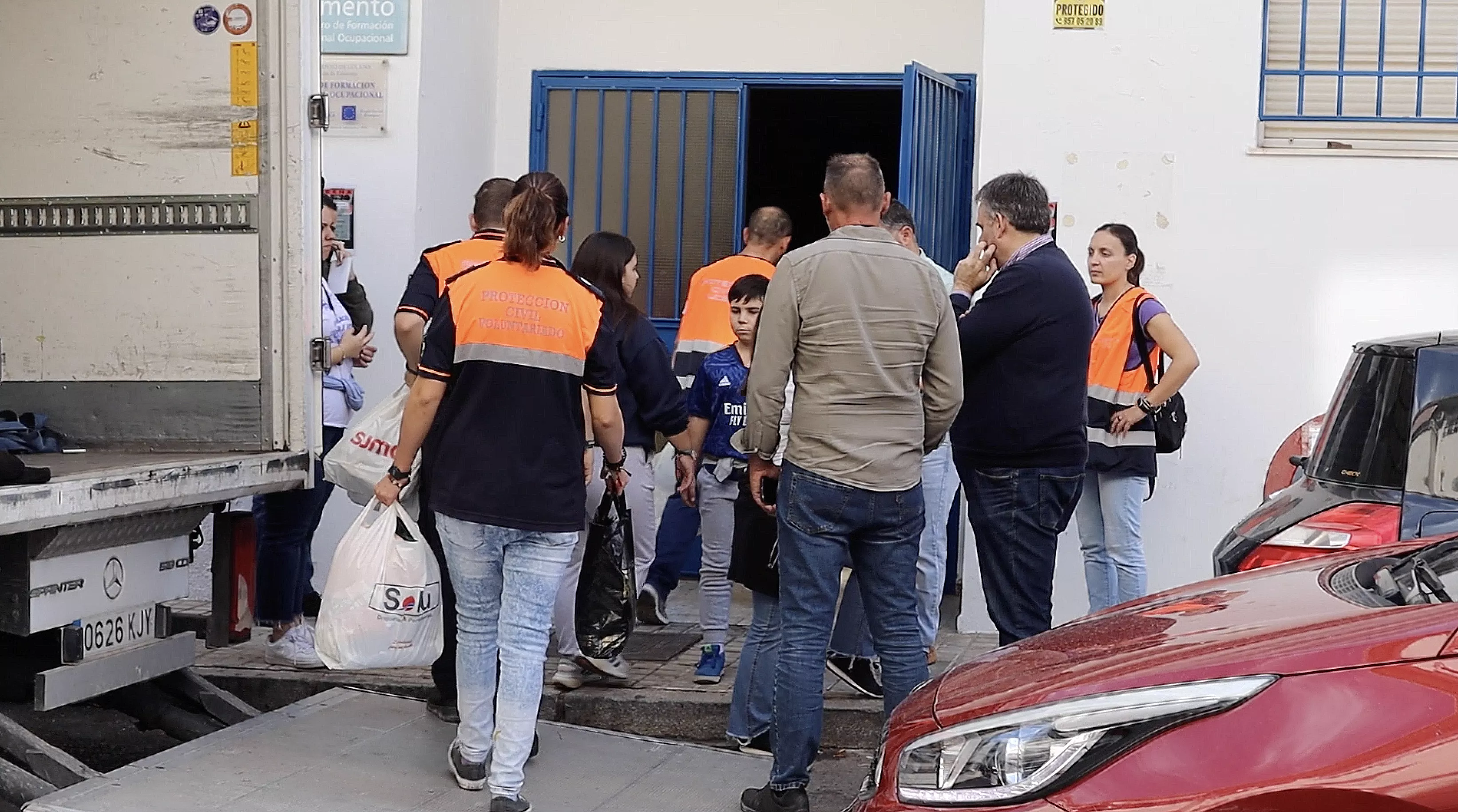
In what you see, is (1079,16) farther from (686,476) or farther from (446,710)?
(446,710)

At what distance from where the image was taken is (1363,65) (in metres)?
6.74

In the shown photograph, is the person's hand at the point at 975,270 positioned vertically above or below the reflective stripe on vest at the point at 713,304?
above

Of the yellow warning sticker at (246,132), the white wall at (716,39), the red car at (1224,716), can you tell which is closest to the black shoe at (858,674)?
the red car at (1224,716)

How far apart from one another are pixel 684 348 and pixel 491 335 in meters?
2.44

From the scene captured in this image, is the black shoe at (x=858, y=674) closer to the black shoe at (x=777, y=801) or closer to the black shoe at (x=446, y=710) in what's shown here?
the black shoe at (x=777, y=801)

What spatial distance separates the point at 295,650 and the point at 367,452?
1552 millimetres

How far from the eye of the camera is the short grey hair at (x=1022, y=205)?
4.83m

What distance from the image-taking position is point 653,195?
7.89 meters

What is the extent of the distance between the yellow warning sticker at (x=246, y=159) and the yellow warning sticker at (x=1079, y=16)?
12.0 feet

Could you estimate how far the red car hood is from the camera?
2.46 m

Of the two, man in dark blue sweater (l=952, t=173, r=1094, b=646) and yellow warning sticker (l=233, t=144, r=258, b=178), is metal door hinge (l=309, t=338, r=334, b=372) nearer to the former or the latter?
yellow warning sticker (l=233, t=144, r=258, b=178)

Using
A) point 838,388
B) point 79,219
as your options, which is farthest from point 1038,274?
point 79,219

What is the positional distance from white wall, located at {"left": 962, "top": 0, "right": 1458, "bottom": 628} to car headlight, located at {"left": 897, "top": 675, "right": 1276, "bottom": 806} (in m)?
4.15

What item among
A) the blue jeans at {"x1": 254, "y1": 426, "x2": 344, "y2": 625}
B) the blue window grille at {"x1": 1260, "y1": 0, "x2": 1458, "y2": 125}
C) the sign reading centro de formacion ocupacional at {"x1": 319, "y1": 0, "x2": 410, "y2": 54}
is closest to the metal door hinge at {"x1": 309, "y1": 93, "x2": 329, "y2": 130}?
the blue jeans at {"x1": 254, "y1": 426, "x2": 344, "y2": 625}
